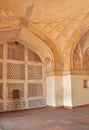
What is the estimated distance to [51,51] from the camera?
838 cm

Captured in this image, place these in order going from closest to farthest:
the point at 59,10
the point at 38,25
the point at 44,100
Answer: the point at 59,10 → the point at 38,25 → the point at 44,100

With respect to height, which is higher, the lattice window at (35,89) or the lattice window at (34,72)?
the lattice window at (34,72)

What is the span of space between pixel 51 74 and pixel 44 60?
1048 mm

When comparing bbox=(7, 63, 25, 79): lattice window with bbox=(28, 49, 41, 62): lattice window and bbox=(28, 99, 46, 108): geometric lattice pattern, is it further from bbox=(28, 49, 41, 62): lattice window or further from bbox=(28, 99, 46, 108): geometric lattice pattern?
bbox=(28, 99, 46, 108): geometric lattice pattern

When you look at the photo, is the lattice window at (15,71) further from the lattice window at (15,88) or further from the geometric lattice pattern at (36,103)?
the geometric lattice pattern at (36,103)

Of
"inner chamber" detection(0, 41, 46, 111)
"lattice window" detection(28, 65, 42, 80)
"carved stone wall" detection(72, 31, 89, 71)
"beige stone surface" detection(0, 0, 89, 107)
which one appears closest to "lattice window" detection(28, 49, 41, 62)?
"inner chamber" detection(0, 41, 46, 111)

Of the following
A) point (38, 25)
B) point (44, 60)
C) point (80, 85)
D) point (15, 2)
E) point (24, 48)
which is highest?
point (15, 2)

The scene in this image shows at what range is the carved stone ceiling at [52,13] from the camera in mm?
6289

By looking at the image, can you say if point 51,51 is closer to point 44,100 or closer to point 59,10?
point 59,10

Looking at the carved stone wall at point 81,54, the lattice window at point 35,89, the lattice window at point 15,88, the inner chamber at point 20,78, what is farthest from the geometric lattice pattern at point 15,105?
the carved stone wall at point 81,54

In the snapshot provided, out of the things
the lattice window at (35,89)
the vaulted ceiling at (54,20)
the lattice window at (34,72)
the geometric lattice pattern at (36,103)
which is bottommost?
the geometric lattice pattern at (36,103)

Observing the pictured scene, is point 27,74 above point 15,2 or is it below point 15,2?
below

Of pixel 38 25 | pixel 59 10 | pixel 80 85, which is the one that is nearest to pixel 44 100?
pixel 80 85

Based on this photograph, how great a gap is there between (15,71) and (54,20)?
11.0 feet
